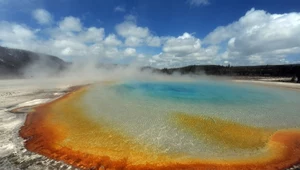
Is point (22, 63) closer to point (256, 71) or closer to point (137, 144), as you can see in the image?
point (137, 144)

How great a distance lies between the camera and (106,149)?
6.67 metres

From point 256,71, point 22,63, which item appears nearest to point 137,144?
point 256,71

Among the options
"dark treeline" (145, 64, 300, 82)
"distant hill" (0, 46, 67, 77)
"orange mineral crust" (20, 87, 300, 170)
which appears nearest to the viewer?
"orange mineral crust" (20, 87, 300, 170)

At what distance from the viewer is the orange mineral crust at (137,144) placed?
5770mm

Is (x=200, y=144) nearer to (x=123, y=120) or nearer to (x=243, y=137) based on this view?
(x=243, y=137)

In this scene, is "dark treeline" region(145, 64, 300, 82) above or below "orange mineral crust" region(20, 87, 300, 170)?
above

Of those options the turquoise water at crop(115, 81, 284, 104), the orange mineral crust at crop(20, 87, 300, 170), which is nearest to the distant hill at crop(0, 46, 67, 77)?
the turquoise water at crop(115, 81, 284, 104)

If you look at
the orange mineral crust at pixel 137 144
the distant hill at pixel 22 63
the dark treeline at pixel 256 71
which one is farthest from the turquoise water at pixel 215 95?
the distant hill at pixel 22 63

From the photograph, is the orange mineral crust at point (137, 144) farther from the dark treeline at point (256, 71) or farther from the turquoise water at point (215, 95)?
the dark treeline at point (256, 71)

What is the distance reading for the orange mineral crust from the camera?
577 centimetres

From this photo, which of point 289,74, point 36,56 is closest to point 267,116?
point 289,74

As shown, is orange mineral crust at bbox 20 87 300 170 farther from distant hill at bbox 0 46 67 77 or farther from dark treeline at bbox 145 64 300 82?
distant hill at bbox 0 46 67 77

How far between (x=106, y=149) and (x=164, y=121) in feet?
13.8

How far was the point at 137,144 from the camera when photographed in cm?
716
